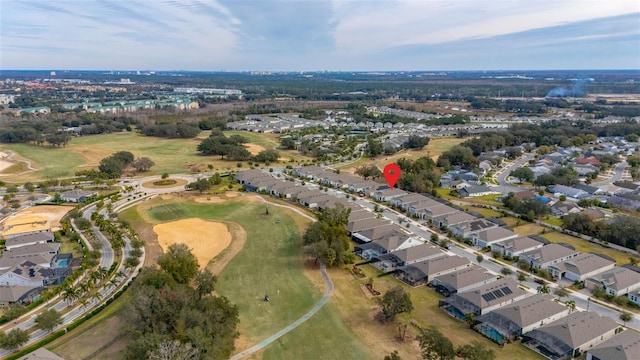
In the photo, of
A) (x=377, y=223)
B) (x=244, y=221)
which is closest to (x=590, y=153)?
(x=377, y=223)

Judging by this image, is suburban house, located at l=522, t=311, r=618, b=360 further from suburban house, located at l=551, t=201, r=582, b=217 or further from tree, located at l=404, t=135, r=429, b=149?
tree, located at l=404, t=135, r=429, b=149

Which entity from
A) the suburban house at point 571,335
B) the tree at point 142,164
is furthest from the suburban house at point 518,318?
the tree at point 142,164

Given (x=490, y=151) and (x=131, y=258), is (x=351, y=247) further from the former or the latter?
(x=490, y=151)

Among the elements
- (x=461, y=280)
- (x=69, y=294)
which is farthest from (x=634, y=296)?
(x=69, y=294)

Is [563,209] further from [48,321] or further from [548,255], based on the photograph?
[48,321]

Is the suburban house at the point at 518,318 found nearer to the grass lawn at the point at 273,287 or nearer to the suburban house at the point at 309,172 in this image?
the grass lawn at the point at 273,287

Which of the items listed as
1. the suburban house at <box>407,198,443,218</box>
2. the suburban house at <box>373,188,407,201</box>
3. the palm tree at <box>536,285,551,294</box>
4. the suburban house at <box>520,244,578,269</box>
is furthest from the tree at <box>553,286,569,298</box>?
the suburban house at <box>373,188,407,201</box>
